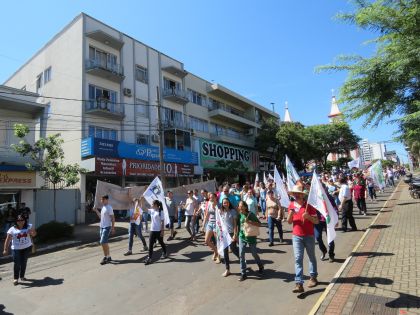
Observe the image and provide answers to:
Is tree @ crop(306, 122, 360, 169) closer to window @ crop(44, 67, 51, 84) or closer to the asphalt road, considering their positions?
window @ crop(44, 67, 51, 84)

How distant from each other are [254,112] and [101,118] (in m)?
27.6

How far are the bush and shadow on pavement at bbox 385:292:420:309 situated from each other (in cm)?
1363

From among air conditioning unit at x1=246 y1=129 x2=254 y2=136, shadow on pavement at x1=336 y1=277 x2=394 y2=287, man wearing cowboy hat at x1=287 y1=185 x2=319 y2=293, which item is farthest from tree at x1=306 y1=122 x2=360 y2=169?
man wearing cowboy hat at x1=287 y1=185 x2=319 y2=293

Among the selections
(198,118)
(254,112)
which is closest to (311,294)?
(198,118)

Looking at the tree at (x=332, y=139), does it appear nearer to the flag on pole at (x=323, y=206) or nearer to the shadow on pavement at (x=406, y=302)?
the flag on pole at (x=323, y=206)

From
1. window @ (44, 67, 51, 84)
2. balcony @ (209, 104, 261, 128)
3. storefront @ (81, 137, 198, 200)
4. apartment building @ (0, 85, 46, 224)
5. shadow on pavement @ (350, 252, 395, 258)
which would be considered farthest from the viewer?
balcony @ (209, 104, 261, 128)

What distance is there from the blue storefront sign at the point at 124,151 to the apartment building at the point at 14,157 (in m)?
4.78

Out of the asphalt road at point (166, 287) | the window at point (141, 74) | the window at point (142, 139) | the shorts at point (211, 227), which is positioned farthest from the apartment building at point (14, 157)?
the shorts at point (211, 227)

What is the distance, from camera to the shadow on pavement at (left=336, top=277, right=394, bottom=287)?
5898 millimetres

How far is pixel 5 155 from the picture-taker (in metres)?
17.7

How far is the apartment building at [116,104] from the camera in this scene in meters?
25.3

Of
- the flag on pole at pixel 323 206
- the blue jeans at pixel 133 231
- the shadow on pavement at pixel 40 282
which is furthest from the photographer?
the blue jeans at pixel 133 231

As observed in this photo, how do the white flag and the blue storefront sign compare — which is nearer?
the white flag

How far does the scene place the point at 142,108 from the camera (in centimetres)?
3006
